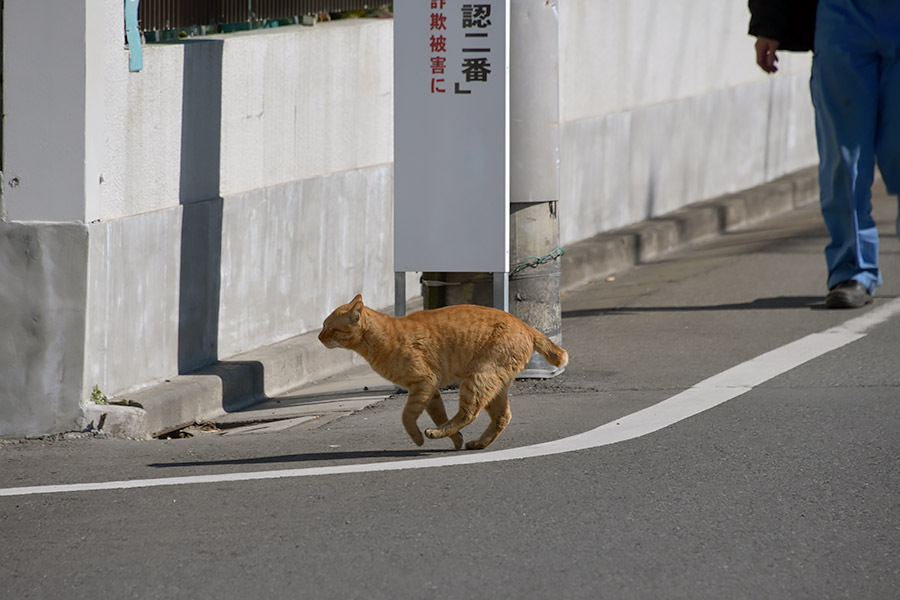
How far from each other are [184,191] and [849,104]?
428cm

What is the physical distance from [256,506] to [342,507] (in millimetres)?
300

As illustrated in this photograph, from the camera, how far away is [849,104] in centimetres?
841

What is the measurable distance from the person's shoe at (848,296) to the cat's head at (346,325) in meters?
4.15

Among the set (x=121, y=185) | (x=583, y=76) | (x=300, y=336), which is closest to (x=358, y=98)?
(x=300, y=336)

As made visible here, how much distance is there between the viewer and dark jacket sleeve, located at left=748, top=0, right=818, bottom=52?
867cm

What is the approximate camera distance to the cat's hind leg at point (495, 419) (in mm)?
5332

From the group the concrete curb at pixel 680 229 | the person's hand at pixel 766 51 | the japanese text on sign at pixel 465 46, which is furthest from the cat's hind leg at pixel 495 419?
the concrete curb at pixel 680 229

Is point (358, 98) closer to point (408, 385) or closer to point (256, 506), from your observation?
point (408, 385)

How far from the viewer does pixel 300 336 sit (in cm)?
764

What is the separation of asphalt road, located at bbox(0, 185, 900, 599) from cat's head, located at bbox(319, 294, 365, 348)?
48 centimetres

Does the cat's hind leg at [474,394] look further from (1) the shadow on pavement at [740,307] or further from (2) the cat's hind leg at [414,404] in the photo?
(1) the shadow on pavement at [740,307]

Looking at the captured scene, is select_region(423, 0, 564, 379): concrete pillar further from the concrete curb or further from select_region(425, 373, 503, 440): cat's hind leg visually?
the concrete curb

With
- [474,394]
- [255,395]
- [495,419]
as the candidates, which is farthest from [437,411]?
[255,395]

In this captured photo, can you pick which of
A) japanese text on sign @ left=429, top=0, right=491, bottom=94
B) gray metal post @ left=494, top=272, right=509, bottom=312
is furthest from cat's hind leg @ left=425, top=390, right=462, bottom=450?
japanese text on sign @ left=429, top=0, right=491, bottom=94
